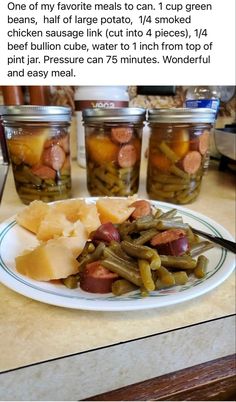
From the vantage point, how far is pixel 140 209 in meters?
0.53

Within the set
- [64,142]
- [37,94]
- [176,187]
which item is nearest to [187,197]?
[176,187]

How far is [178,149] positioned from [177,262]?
1.07 feet

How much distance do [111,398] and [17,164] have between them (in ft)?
1.53

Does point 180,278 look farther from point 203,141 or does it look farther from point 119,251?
point 203,141

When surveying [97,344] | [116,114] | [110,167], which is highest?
[116,114]

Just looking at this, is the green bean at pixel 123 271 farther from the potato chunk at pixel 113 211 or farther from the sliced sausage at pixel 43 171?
the sliced sausage at pixel 43 171

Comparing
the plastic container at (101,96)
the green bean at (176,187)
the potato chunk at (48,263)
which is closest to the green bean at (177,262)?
the potato chunk at (48,263)

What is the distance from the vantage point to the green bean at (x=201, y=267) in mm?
392

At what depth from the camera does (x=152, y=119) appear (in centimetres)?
67

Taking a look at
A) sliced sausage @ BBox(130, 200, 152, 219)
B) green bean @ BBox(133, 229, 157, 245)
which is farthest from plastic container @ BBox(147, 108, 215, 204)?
green bean @ BBox(133, 229, 157, 245)

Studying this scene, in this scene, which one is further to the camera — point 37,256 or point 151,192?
point 151,192

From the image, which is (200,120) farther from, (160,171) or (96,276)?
(96,276)

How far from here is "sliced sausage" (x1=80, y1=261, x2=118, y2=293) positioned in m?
0.36
